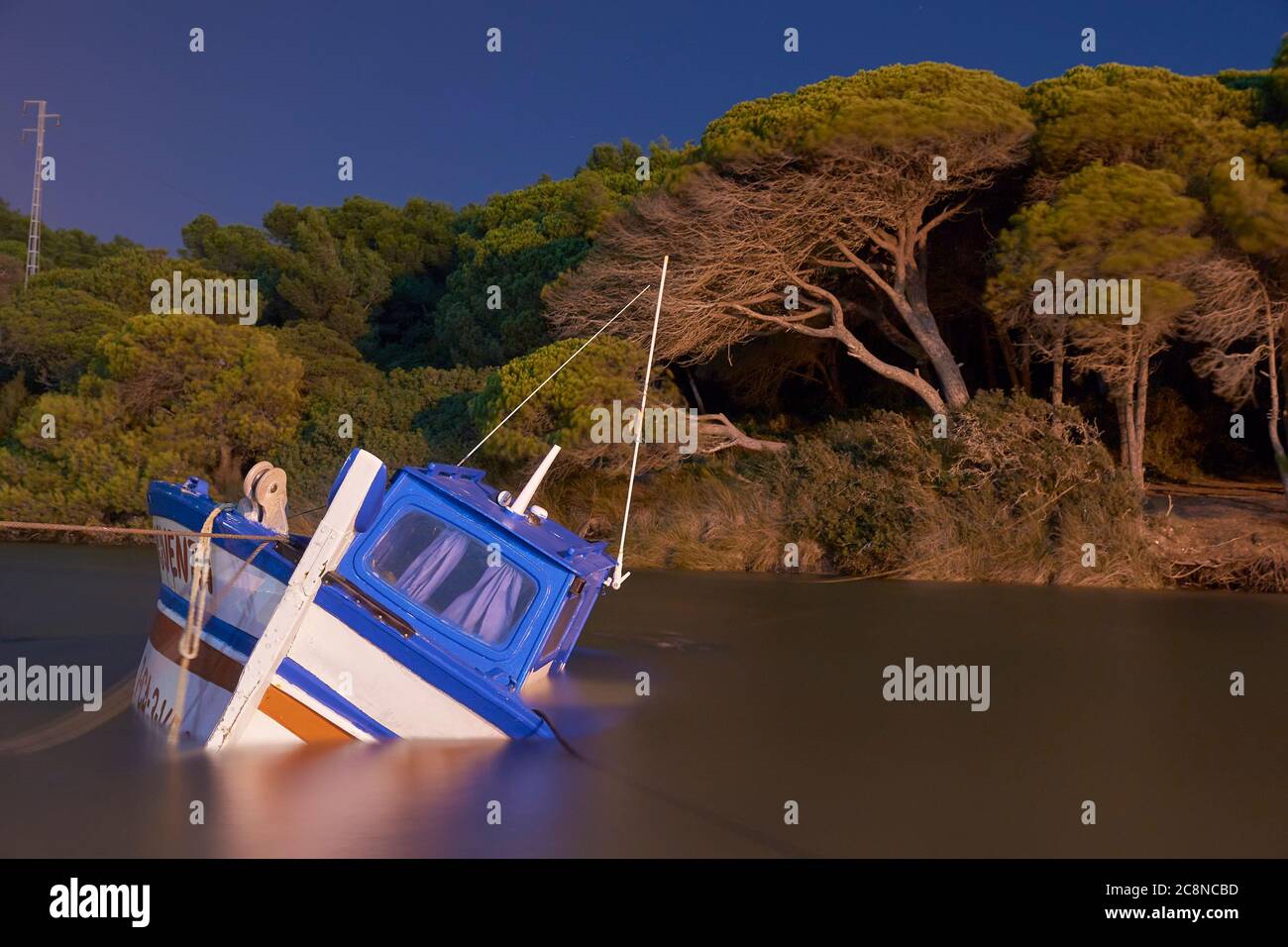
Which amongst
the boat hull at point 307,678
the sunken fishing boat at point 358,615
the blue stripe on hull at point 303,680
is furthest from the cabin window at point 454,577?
the blue stripe on hull at point 303,680

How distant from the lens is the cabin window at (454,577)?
8422 millimetres

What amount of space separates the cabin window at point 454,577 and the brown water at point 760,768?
0.80 meters

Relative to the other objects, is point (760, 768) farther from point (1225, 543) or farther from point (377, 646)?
point (1225, 543)

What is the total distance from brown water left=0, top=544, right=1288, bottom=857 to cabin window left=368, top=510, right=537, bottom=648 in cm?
80

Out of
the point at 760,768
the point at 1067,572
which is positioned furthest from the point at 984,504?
the point at 760,768

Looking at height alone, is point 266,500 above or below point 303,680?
above

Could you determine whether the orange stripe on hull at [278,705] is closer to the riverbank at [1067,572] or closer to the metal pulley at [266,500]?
the metal pulley at [266,500]

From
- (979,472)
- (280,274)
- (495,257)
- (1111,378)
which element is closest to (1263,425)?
(1111,378)

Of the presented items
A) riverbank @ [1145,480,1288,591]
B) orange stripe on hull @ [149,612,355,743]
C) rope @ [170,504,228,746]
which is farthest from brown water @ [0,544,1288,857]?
riverbank @ [1145,480,1288,591]

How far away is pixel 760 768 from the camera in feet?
27.8

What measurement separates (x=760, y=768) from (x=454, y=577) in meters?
2.31

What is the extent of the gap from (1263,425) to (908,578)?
971 centimetres

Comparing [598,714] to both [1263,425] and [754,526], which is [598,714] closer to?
[754,526]

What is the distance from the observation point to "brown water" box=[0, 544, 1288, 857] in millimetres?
6992
